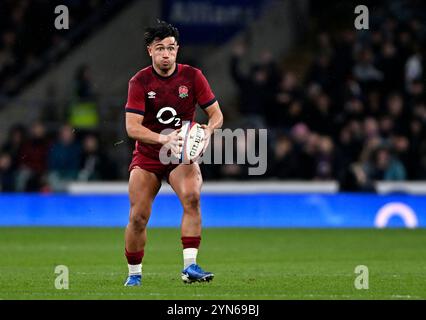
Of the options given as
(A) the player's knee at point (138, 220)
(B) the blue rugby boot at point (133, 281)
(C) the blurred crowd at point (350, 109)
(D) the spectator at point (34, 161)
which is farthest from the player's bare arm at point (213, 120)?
(D) the spectator at point (34, 161)

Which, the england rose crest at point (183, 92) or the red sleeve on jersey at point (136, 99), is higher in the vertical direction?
the england rose crest at point (183, 92)

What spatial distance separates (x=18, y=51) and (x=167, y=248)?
11.2 meters

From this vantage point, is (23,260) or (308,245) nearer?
(23,260)

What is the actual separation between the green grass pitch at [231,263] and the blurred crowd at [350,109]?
1.94 metres

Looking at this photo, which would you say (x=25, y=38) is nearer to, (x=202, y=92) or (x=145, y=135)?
(x=202, y=92)

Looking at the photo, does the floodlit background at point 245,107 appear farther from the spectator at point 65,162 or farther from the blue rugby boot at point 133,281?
the blue rugby boot at point 133,281

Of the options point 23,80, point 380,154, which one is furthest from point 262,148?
point 23,80

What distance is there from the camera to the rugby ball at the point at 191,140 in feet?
36.8

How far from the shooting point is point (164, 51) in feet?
37.0

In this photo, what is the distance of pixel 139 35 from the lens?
26344mm

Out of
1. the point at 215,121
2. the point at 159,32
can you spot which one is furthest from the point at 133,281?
the point at 159,32
